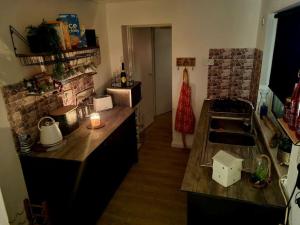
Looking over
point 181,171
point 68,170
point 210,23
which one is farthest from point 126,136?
point 210,23

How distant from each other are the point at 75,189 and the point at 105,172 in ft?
1.68

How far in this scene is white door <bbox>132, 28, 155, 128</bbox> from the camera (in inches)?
155

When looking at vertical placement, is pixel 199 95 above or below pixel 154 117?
above

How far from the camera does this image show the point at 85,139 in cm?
229

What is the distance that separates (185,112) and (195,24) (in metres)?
1.24

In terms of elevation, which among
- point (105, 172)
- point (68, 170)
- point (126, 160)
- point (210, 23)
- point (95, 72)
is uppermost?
point (210, 23)

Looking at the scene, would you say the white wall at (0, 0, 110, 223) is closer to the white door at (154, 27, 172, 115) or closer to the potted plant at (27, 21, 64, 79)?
the potted plant at (27, 21, 64, 79)

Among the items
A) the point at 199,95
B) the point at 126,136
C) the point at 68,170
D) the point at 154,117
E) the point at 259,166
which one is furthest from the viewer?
the point at 154,117

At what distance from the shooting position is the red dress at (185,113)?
11.1ft

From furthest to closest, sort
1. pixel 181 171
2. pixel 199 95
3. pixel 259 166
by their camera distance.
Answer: pixel 199 95
pixel 181 171
pixel 259 166

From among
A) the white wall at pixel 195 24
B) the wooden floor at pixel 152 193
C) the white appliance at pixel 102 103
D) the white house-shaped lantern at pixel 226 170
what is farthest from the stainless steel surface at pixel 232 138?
the white appliance at pixel 102 103

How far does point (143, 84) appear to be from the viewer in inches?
169

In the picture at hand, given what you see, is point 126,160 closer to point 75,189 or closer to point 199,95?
point 75,189

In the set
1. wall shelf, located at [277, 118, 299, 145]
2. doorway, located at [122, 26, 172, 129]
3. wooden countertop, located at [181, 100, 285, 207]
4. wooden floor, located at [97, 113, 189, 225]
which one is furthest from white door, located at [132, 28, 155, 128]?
wall shelf, located at [277, 118, 299, 145]
